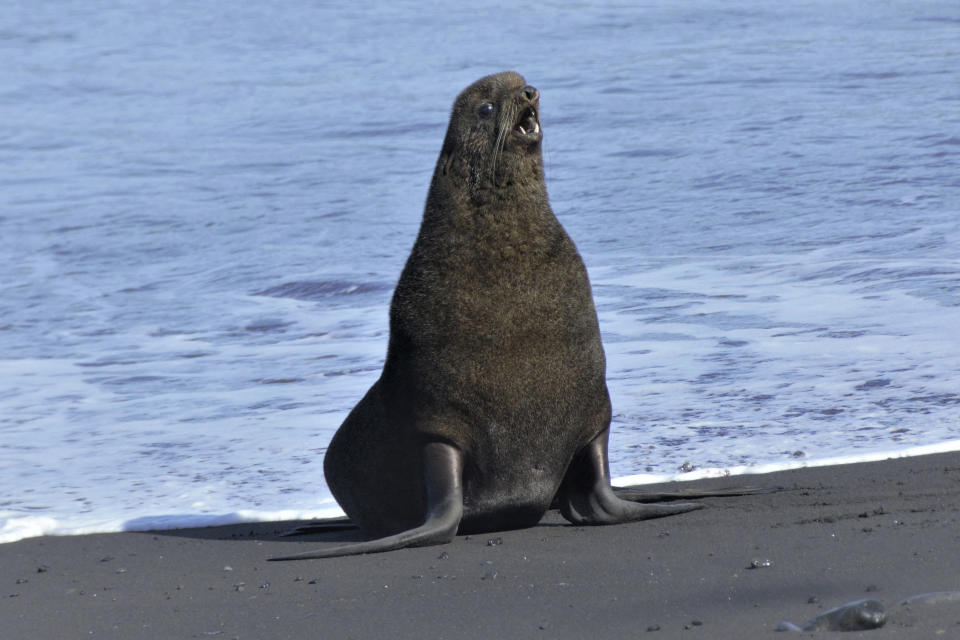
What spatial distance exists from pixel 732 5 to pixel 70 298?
52.9 ft

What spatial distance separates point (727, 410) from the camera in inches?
240

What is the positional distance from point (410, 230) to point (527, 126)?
7.08m

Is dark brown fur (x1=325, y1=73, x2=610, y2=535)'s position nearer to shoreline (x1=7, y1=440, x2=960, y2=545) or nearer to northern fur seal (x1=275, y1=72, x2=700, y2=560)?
northern fur seal (x1=275, y1=72, x2=700, y2=560)

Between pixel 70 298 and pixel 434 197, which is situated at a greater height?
pixel 434 197

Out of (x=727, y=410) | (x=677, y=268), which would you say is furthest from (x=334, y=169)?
(x=727, y=410)

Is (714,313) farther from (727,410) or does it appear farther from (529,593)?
(529,593)

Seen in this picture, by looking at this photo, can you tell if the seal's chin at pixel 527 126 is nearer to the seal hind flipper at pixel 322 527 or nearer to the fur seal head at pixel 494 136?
the fur seal head at pixel 494 136

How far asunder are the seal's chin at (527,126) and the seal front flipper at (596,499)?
939mm

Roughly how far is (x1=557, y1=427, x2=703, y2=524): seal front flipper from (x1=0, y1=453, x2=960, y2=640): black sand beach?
1.8 inches

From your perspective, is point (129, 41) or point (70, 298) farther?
point (129, 41)

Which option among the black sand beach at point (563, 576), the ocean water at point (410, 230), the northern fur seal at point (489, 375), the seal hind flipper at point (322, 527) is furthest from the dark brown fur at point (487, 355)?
the ocean water at point (410, 230)

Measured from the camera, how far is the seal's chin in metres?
4.91

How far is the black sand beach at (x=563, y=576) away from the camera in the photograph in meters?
3.37

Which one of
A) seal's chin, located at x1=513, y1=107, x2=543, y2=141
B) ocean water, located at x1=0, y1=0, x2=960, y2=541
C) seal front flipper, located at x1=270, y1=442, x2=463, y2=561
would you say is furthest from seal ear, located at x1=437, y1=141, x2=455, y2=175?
ocean water, located at x1=0, y1=0, x2=960, y2=541
